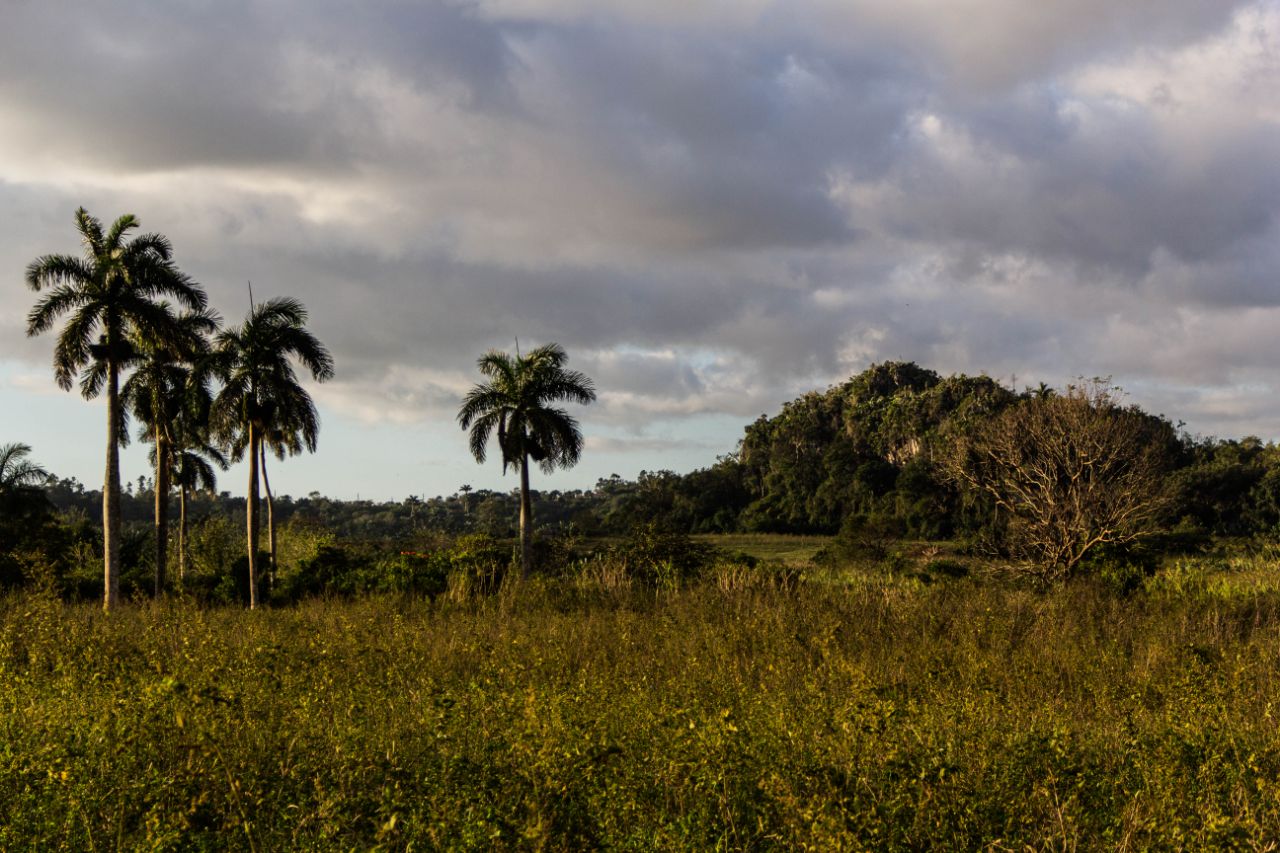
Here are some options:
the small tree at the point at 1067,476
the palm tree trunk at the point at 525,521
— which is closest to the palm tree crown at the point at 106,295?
the palm tree trunk at the point at 525,521

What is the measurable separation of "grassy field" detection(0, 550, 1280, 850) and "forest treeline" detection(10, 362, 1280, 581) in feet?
83.1

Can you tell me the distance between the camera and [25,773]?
510 cm

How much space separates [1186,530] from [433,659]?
42874mm

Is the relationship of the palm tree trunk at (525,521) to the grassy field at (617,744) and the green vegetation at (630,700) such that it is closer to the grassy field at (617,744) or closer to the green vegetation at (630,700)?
the green vegetation at (630,700)

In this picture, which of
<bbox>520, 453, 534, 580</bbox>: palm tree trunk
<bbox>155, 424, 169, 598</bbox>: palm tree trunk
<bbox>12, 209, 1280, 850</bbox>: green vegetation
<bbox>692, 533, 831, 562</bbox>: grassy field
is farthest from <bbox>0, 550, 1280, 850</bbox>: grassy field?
<bbox>692, 533, 831, 562</bbox>: grassy field

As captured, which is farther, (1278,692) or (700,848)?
(1278,692)

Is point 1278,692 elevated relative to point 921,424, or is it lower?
lower

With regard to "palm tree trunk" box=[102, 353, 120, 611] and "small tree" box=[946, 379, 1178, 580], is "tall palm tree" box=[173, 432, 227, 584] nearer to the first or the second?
"palm tree trunk" box=[102, 353, 120, 611]

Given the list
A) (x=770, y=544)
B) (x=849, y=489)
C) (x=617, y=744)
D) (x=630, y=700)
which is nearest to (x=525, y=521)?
(x=630, y=700)

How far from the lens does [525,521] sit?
1231 inches

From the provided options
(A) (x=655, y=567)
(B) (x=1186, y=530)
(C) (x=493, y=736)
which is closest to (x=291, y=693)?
(C) (x=493, y=736)

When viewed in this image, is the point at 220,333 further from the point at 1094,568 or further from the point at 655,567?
the point at 1094,568

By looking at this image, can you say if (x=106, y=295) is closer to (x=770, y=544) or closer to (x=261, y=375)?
(x=261, y=375)

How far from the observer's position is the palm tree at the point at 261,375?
29.0 metres
